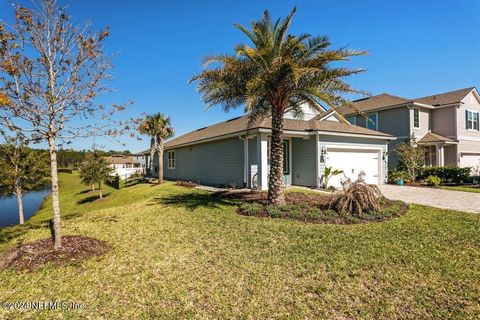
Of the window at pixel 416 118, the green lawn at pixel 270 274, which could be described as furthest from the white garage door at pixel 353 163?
the green lawn at pixel 270 274

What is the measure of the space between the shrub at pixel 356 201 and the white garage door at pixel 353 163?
6.06m

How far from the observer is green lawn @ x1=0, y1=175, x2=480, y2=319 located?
3.52m

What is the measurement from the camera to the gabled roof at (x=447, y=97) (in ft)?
72.2

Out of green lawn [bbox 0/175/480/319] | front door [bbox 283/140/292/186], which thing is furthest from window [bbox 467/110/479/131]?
green lawn [bbox 0/175/480/319]

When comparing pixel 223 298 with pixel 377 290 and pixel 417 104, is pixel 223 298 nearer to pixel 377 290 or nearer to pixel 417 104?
pixel 377 290

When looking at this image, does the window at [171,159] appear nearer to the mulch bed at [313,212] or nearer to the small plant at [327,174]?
the small plant at [327,174]

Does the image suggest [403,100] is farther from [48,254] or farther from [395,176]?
[48,254]

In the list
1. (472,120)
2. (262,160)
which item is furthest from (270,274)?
(472,120)

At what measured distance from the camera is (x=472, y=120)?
2342 cm

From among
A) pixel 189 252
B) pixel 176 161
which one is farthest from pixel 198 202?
pixel 176 161

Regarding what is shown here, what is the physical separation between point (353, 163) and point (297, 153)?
378 centimetres

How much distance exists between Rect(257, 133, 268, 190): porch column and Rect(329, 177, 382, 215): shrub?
490cm

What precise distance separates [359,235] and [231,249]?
3.30m

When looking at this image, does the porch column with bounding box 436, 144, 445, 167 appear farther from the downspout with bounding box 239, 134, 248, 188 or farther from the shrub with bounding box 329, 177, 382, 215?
the downspout with bounding box 239, 134, 248, 188
